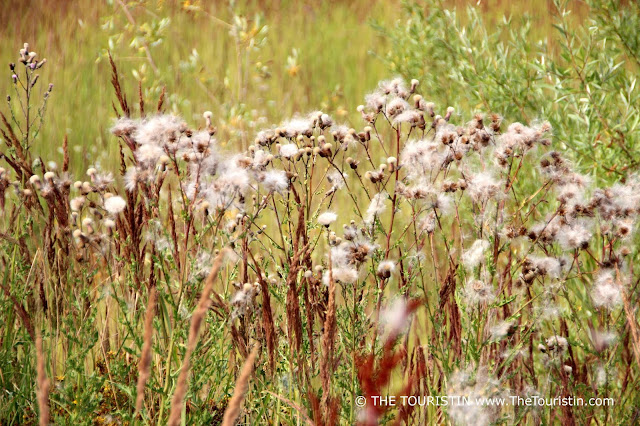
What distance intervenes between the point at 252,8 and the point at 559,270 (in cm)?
701

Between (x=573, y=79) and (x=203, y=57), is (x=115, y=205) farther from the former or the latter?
(x=203, y=57)

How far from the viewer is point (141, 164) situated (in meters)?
1.88

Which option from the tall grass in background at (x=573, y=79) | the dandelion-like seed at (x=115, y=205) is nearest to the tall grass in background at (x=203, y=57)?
the tall grass in background at (x=573, y=79)

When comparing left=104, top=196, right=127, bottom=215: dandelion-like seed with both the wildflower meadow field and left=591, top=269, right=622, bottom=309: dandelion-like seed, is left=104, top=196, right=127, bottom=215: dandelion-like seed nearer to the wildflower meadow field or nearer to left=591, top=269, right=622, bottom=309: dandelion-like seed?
the wildflower meadow field

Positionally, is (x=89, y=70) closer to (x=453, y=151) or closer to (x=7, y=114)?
(x=7, y=114)

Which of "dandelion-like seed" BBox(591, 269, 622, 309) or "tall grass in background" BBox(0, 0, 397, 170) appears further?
"tall grass in background" BBox(0, 0, 397, 170)

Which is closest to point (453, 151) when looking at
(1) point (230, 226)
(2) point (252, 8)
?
(1) point (230, 226)

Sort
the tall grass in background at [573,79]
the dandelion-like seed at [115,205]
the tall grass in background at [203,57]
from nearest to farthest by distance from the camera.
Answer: the dandelion-like seed at [115,205] → the tall grass in background at [573,79] → the tall grass in background at [203,57]

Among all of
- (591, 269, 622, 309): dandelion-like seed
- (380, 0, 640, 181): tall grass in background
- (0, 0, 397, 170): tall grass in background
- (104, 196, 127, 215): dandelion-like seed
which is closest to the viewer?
(104, 196, 127, 215): dandelion-like seed

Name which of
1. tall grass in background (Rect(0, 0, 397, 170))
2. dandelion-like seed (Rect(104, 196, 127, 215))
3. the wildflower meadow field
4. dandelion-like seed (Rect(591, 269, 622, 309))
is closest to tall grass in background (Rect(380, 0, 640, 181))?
the wildflower meadow field

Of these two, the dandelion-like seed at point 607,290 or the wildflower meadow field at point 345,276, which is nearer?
the wildflower meadow field at point 345,276

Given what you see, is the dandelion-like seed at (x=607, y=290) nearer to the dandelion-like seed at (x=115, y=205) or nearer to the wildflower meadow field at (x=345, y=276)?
the wildflower meadow field at (x=345, y=276)

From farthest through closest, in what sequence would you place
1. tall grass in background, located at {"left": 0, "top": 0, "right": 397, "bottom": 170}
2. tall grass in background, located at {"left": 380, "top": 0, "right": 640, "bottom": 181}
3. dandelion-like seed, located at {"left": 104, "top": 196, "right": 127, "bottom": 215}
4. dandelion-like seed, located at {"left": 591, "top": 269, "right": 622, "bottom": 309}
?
tall grass in background, located at {"left": 0, "top": 0, "right": 397, "bottom": 170} < tall grass in background, located at {"left": 380, "top": 0, "right": 640, "bottom": 181} < dandelion-like seed, located at {"left": 591, "top": 269, "right": 622, "bottom": 309} < dandelion-like seed, located at {"left": 104, "top": 196, "right": 127, "bottom": 215}

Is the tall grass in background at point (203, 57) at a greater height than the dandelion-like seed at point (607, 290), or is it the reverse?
the tall grass in background at point (203, 57)
